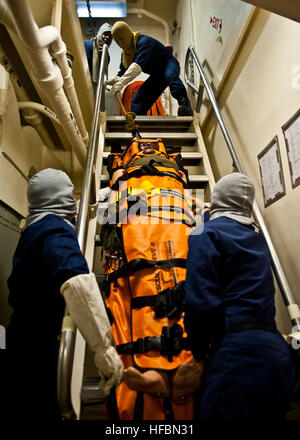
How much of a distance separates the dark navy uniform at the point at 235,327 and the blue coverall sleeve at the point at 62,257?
47 cm

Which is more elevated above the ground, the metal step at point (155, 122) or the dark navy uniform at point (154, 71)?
the dark navy uniform at point (154, 71)

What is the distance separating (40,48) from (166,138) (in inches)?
57.7

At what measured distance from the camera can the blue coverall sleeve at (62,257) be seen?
1.07 metres

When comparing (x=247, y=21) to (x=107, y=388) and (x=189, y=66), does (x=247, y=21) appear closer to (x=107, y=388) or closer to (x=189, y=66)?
(x=189, y=66)

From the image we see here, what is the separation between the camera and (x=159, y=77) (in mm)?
3543

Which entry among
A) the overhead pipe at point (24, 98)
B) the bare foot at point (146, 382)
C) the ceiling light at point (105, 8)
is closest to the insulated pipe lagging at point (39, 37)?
the overhead pipe at point (24, 98)

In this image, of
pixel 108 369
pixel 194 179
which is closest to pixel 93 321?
pixel 108 369

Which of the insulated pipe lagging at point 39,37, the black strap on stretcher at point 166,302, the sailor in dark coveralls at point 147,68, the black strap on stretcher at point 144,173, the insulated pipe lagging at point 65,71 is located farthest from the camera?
the sailor in dark coveralls at point 147,68

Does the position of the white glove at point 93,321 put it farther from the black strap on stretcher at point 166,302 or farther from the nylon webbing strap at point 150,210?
the nylon webbing strap at point 150,210

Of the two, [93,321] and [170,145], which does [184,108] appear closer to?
[170,145]

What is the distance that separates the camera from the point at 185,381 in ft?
3.67

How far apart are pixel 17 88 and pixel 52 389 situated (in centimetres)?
262

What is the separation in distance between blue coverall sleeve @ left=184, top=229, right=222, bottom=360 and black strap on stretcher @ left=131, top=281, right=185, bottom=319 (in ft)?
0.49
